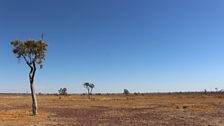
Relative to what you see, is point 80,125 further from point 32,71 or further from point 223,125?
point 32,71

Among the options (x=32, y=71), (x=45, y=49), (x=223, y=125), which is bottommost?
(x=223, y=125)

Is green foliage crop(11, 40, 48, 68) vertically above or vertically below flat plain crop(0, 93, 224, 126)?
above

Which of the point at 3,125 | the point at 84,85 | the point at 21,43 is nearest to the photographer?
the point at 3,125

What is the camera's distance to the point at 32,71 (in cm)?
3256

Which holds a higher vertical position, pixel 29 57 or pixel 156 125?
pixel 29 57

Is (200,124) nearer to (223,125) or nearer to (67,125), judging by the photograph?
(223,125)

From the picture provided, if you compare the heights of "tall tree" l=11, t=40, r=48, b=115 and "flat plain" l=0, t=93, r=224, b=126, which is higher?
"tall tree" l=11, t=40, r=48, b=115

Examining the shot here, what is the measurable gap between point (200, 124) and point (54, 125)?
11.3m

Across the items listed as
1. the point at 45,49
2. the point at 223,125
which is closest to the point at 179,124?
the point at 223,125

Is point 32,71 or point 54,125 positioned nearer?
point 54,125

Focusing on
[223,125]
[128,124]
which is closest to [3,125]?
[128,124]

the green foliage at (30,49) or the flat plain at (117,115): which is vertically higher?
the green foliage at (30,49)

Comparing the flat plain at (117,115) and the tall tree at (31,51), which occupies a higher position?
the tall tree at (31,51)

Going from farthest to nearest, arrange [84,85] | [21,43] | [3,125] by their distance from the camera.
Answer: [84,85] → [21,43] → [3,125]
